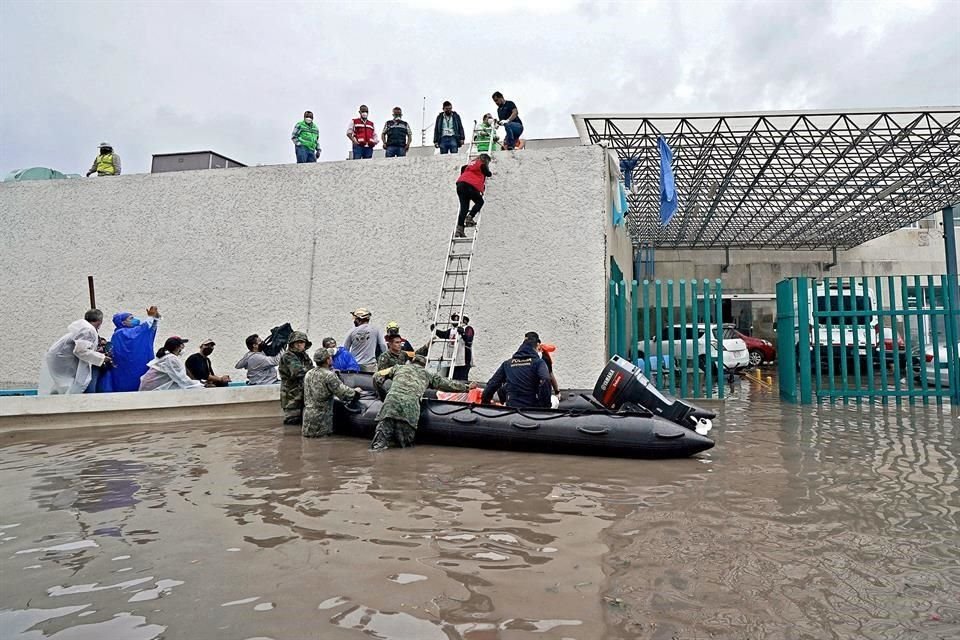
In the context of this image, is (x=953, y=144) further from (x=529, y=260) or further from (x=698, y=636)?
(x=698, y=636)

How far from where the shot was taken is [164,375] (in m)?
8.88

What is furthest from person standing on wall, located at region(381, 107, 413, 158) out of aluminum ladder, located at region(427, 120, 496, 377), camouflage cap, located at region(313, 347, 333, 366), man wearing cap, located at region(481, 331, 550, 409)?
man wearing cap, located at region(481, 331, 550, 409)

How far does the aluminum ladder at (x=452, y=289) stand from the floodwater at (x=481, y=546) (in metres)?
3.67

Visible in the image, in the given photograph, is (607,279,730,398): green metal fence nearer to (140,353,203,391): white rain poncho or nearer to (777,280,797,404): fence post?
(777,280,797,404): fence post

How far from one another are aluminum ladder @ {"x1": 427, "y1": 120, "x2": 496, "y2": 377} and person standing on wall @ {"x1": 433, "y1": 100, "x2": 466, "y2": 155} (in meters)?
0.70

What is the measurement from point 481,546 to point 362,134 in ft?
33.7

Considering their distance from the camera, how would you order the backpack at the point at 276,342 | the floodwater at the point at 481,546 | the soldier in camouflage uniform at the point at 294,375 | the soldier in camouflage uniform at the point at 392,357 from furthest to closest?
the backpack at the point at 276,342, the soldier in camouflage uniform at the point at 294,375, the soldier in camouflage uniform at the point at 392,357, the floodwater at the point at 481,546

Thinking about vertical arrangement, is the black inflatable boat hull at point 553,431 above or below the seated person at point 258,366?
below

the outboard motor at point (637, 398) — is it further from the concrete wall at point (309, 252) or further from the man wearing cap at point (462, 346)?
the man wearing cap at point (462, 346)

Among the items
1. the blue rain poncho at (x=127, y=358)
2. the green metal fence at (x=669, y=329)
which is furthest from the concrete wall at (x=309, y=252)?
the blue rain poncho at (x=127, y=358)

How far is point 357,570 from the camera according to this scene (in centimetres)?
321

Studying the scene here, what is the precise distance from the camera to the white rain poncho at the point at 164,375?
8.76m

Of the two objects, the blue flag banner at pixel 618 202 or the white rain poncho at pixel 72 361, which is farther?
the blue flag banner at pixel 618 202

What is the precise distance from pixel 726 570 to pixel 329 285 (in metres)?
9.00
